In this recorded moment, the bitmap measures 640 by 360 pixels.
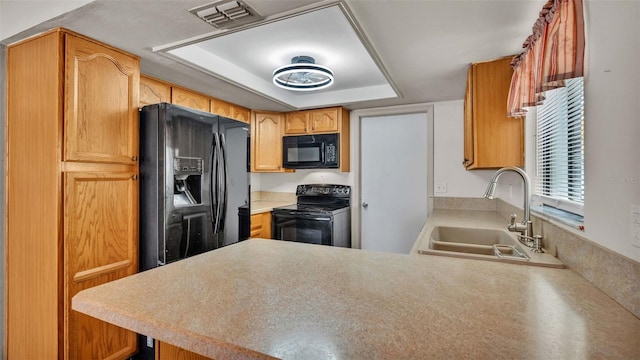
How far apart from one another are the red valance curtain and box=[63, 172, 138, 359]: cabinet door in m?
2.36

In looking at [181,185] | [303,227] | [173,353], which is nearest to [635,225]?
[173,353]

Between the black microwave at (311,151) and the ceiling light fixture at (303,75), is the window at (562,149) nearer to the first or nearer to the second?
the ceiling light fixture at (303,75)

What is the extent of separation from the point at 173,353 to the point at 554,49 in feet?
5.47

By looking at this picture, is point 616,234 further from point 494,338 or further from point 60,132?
point 60,132

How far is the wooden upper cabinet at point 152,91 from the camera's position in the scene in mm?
2369

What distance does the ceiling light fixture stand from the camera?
2.22 meters

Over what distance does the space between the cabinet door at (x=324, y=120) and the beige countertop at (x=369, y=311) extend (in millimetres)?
2576

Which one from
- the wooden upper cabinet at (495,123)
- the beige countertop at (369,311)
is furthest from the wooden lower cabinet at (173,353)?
the wooden upper cabinet at (495,123)

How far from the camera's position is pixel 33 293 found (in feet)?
5.81

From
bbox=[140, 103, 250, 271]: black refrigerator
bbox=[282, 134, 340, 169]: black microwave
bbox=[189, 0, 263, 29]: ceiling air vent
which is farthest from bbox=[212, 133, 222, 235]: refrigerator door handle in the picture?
bbox=[282, 134, 340, 169]: black microwave

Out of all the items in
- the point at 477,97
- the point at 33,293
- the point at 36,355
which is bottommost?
the point at 36,355

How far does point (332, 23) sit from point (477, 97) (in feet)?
3.64

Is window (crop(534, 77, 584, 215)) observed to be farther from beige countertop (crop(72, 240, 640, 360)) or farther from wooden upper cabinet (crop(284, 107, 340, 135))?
wooden upper cabinet (crop(284, 107, 340, 135))

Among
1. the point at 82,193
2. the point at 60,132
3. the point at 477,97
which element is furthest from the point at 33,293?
the point at 477,97
